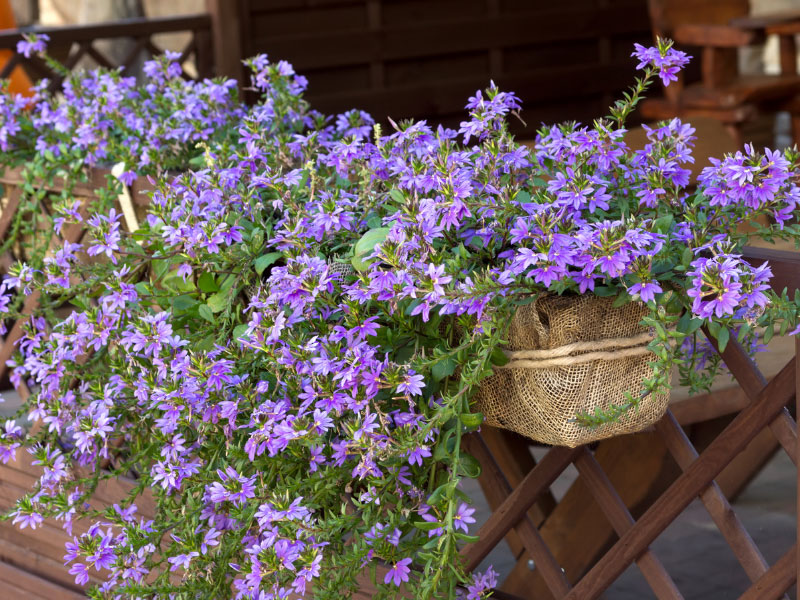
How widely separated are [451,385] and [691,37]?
4115mm

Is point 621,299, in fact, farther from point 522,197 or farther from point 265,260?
point 265,260

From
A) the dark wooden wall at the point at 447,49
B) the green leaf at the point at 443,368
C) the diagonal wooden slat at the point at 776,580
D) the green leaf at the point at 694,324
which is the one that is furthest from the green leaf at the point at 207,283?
the dark wooden wall at the point at 447,49

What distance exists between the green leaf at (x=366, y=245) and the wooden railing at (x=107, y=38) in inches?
113

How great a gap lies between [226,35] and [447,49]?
1304mm

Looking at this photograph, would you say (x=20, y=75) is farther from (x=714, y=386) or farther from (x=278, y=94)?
(x=714, y=386)

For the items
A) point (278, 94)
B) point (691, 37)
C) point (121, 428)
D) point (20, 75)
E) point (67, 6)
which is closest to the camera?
point (121, 428)

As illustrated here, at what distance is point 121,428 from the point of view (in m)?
1.94

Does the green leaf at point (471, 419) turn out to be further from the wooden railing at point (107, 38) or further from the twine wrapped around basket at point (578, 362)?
the wooden railing at point (107, 38)

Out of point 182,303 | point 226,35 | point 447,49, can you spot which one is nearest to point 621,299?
point 182,303

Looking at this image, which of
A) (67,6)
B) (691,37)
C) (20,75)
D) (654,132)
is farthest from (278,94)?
(67,6)

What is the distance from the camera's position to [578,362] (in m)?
1.33

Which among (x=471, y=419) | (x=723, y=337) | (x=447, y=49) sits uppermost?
(x=447, y=49)

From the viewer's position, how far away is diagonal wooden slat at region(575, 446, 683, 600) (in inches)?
61.8

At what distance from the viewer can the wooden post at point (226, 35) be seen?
4.87 m
